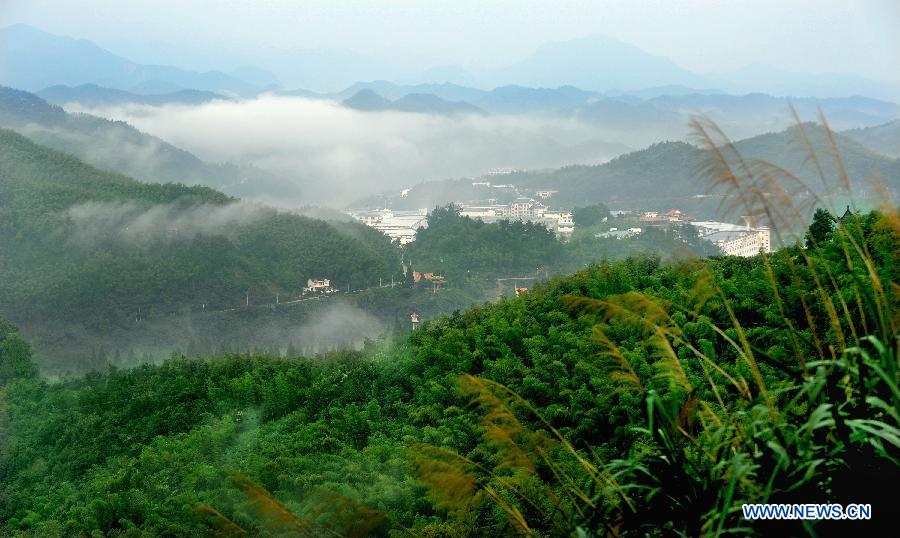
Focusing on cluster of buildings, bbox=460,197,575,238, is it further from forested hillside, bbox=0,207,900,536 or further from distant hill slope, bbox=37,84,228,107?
distant hill slope, bbox=37,84,228,107

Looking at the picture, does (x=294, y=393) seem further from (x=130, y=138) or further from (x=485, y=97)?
(x=485, y=97)

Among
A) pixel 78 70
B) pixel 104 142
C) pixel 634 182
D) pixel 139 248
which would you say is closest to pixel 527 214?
pixel 634 182

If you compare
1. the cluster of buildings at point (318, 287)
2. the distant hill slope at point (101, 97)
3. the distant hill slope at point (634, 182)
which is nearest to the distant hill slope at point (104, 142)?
the distant hill slope at point (634, 182)

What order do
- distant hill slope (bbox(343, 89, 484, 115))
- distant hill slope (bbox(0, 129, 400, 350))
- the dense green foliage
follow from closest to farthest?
the dense green foliage → distant hill slope (bbox(0, 129, 400, 350)) → distant hill slope (bbox(343, 89, 484, 115))

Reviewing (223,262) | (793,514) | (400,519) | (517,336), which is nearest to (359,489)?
(400,519)

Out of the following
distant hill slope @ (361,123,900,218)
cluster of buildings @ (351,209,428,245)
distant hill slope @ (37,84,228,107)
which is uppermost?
distant hill slope @ (37,84,228,107)

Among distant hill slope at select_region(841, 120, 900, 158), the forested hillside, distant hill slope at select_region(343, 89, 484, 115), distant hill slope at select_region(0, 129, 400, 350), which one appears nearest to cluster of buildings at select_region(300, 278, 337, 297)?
distant hill slope at select_region(0, 129, 400, 350)

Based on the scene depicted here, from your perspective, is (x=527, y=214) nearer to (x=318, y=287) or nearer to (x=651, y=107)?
(x=318, y=287)

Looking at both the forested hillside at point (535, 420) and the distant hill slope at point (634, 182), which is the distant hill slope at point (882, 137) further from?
the forested hillside at point (535, 420)
